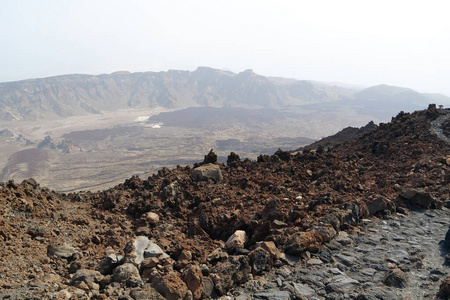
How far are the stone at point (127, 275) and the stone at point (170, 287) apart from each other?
0.28 metres

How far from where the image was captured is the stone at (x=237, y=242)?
5.40 metres

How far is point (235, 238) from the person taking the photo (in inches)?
219

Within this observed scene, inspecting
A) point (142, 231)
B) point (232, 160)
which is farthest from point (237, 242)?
point (232, 160)

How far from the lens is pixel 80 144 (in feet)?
A: 438

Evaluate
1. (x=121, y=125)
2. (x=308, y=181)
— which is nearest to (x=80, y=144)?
(x=121, y=125)

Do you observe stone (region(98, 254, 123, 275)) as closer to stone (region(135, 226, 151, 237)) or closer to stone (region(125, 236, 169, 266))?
stone (region(125, 236, 169, 266))

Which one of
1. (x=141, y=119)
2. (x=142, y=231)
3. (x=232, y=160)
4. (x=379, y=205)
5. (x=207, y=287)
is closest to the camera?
(x=207, y=287)

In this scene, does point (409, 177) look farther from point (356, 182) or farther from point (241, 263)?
point (241, 263)

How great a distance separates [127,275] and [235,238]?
2.11 m

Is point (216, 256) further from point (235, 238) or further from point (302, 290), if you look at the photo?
point (302, 290)

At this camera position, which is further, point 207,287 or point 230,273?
point 230,273

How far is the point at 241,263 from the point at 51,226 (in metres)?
3.54

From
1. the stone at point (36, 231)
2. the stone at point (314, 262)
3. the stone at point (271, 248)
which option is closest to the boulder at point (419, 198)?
the stone at point (314, 262)

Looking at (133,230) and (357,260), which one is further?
(133,230)
